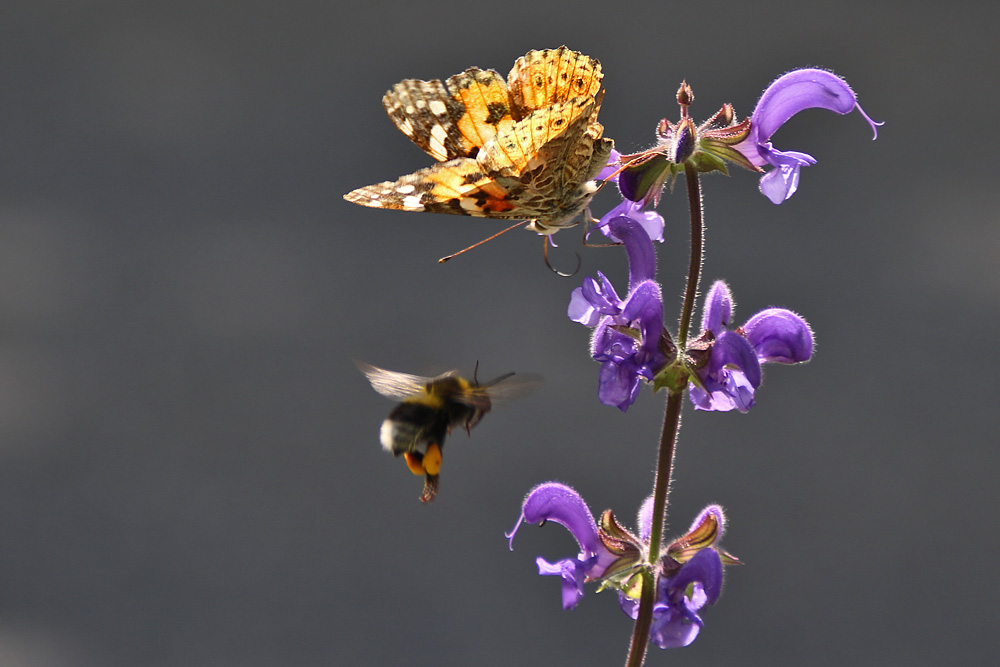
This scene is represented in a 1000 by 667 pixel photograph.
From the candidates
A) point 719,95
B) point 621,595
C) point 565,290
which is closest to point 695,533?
point 621,595

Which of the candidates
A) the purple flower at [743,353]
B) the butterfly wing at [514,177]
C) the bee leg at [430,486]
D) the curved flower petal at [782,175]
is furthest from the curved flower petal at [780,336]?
the bee leg at [430,486]

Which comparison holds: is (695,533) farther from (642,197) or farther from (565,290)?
(565,290)

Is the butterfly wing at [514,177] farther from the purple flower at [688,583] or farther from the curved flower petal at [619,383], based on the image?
the purple flower at [688,583]

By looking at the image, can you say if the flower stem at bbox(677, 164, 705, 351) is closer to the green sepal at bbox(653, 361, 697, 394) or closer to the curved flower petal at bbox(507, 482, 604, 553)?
the green sepal at bbox(653, 361, 697, 394)

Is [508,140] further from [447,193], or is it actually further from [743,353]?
[743,353]

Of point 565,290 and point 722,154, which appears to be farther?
point 565,290

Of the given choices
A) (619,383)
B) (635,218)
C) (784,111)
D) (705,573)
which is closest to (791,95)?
(784,111)

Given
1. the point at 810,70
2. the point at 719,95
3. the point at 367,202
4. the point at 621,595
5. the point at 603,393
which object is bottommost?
the point at 621,595
